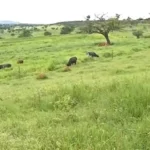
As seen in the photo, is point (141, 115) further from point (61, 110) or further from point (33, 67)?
point (33, 67)

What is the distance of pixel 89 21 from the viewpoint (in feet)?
Answer: 162

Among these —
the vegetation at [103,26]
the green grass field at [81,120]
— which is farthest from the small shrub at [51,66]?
the vegetation at [103,26]

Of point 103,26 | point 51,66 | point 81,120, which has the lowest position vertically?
point 51,66

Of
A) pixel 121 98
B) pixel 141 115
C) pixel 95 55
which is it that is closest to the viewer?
pixel 141 115

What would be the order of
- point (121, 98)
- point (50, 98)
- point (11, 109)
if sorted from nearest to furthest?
point (121, 98) → point (11, 109) → point (50, 98)

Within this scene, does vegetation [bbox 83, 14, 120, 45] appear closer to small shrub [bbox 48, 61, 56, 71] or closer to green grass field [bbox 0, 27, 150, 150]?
small shrub [bbox 48, 61, 56, 71]

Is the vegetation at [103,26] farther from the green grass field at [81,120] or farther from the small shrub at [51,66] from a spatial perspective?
the green grass field at [81,120]

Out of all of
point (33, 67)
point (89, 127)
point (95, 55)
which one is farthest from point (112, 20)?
point (89, 127)

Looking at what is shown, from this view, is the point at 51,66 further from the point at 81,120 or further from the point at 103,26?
the point at 103,26

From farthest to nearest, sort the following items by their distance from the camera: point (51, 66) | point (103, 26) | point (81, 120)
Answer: point (103, 26)
point (51, 66)
point (81, 120)

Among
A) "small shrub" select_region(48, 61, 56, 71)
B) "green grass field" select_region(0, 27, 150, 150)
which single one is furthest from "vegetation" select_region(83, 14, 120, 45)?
"green grass field" select_region(0, 27, 150, 150)

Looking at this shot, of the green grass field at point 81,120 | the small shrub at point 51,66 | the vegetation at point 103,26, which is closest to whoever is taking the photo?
the green grass field at point 81,120

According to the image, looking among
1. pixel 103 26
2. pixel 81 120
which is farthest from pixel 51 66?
pixel 103 26

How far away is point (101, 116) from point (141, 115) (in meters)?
0.85
